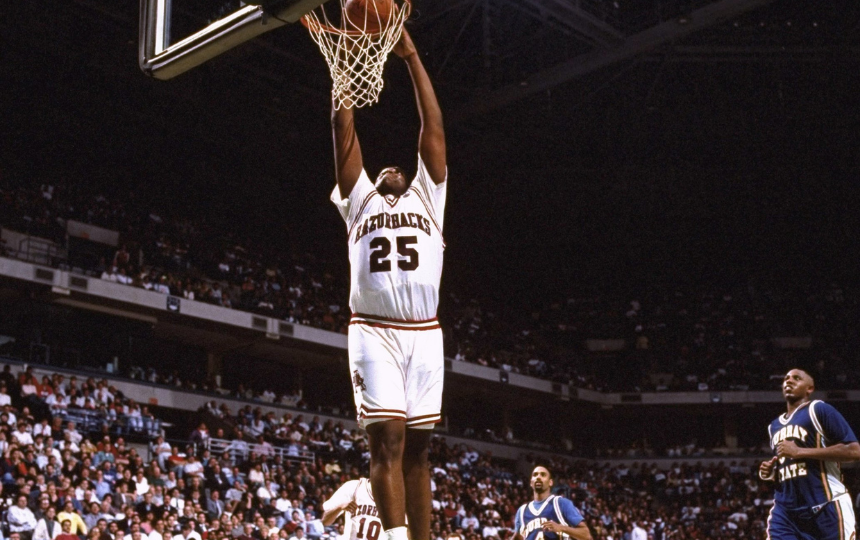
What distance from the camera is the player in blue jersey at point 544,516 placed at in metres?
8.94

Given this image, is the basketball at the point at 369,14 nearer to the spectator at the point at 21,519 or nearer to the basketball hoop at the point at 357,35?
the basketball hoop at the point at 357,35

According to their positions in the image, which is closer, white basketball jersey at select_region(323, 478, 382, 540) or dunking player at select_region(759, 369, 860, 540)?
dunking player at select_region(759, 369, 860, 540)

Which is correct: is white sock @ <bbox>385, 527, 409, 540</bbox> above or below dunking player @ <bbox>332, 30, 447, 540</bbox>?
below

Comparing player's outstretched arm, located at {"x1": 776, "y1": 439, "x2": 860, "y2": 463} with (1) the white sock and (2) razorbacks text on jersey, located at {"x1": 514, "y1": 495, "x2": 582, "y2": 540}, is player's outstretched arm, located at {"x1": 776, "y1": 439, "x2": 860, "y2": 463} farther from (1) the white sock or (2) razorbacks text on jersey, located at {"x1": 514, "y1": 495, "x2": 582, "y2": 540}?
(1) the white sock

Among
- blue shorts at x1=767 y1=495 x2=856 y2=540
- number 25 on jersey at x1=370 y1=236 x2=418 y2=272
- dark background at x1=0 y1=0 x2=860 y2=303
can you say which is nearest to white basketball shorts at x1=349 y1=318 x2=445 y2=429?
number 25 on jersey at x1=370 y1=236 x2=418 y2=272

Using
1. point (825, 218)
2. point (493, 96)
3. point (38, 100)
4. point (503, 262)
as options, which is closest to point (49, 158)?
point (38, 100)

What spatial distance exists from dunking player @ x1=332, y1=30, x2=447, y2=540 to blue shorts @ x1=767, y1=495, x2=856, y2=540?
11.0 feet

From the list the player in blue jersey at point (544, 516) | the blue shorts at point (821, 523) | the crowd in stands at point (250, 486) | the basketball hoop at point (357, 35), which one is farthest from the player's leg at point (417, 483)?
the crowd in stands at point (250, 486)

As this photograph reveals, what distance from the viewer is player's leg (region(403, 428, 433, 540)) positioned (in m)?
4.75

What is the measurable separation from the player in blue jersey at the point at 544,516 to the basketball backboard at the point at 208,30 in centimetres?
511

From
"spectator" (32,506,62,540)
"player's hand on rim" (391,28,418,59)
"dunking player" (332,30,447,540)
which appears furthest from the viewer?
"spectator" (32,506,62,540)

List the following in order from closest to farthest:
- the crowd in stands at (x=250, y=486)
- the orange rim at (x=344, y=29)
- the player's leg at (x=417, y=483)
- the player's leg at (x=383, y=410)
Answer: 1. the player's leg at (x=383, y=410)
2. the player's leg at (x=417, y=483)
3. the orange rim at (x=344, y=29)
4. the crowd in stands at (x=250, y=486)

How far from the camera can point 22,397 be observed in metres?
18.0

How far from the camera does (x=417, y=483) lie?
479 cm
